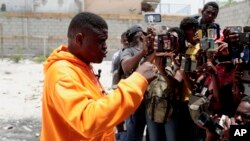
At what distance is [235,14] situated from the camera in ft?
43.7

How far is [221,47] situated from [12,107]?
244 inches

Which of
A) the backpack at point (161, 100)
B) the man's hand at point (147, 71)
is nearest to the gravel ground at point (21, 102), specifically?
the backpack at point (161, 100)

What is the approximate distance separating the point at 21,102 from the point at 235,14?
7.58 m

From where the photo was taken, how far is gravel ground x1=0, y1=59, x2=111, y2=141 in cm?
640

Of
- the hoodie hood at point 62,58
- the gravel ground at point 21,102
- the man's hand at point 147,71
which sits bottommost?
the gravel ground at point 21,102

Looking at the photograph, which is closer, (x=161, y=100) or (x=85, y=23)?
(x=85, y=23)

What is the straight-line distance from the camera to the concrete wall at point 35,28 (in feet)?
68.8

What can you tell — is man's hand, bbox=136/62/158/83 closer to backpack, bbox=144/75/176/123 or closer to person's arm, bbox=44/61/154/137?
person's arm, bbox=44/61/154/137

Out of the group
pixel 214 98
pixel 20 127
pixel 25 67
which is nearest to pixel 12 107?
pixel 20 127

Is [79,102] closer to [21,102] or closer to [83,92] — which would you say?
[83,92]

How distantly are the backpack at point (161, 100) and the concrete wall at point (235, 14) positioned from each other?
28.2 ft

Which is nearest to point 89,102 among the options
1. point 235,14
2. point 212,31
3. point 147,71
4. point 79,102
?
point 79,102

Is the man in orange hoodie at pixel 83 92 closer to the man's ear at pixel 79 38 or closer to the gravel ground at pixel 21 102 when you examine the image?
the man's ear at pixel 79 38

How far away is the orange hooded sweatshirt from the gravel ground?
166 centimetres
